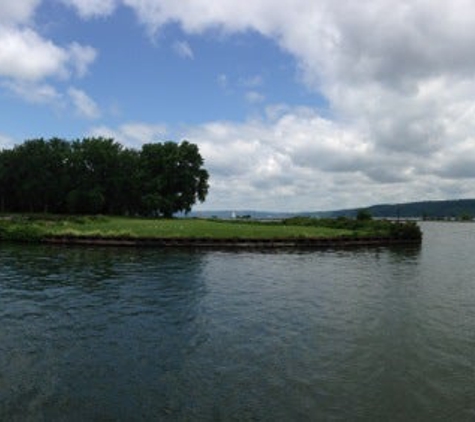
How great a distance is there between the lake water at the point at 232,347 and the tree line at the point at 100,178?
80779mm

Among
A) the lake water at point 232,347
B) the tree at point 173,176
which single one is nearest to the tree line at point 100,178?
the tree at point 173,176

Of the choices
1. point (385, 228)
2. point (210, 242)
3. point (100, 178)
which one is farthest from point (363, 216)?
point (100, 178)

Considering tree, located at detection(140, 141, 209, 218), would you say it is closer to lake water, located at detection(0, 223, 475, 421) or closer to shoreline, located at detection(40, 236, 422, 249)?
shoreline, located at detection(40, 236, 422, 249)

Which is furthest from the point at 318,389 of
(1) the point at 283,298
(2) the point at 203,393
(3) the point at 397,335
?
(1) the point at 283,298

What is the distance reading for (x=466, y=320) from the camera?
963 inches

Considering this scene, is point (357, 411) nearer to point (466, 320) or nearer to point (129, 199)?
point (466, 320)

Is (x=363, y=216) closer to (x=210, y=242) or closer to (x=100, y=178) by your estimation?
(x=210, y=242)

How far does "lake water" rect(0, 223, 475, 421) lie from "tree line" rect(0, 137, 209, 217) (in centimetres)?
8078

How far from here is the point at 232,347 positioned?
18938mm

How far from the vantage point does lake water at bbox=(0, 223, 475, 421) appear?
13383 millimetres

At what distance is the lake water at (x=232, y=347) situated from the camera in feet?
43.9

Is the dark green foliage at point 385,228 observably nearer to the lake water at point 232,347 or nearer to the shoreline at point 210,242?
the shoreline at point 210,242

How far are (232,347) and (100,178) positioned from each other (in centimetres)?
10630

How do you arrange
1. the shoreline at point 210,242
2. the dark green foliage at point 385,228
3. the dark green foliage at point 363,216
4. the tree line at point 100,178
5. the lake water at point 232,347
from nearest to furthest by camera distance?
the lake water at point 232,347
the shoreline at point 210,242
the dark green foliage at point 385,228
the dark green foliage at point 363,216
the tree line at point 100,178
